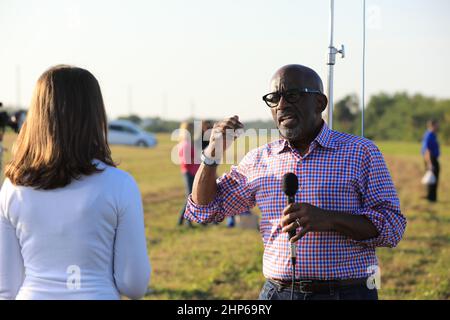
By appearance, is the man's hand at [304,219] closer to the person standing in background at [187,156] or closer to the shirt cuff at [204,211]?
the shirt cuff at [204,211]

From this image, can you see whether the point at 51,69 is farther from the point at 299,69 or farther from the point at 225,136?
the point at 299,69

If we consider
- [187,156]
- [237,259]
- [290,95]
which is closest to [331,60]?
[290,95]

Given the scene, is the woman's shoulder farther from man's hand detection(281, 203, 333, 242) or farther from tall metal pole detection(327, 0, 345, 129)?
tall metal pole detection(327, 0, 345, 129)

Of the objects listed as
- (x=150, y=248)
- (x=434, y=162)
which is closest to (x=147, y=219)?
(x=150, y=248)

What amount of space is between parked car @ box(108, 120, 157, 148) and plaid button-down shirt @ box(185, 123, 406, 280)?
1689 inches

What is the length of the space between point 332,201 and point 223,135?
0.60 m

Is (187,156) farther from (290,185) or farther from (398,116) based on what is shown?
(398,116)

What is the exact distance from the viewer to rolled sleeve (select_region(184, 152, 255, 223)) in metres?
2.96

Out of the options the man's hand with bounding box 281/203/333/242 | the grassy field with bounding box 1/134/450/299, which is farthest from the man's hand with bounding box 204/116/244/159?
the grassy field with bounding box 1/134/450/299

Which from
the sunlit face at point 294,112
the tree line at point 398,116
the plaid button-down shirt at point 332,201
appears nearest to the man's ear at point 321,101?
the sunlit face at point 294,112

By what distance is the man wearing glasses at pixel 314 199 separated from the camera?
8.68 ft

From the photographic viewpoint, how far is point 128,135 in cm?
4519

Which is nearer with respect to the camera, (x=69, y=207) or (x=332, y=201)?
(x=69, y=207)

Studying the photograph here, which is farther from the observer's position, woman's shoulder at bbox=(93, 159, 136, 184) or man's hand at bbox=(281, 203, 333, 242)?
man's hand at bbox=(281, 203, 333, 242)
